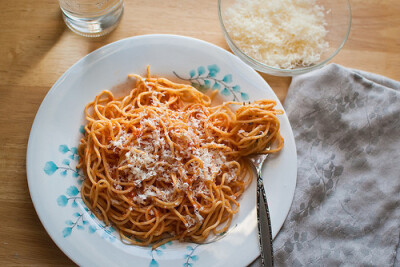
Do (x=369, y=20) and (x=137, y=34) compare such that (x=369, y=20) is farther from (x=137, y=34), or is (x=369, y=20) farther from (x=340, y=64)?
(x=137, y=34)

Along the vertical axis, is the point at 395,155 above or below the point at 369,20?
below

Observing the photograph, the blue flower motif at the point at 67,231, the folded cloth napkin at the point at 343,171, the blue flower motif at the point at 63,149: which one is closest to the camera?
the blue flower motif at the point at 67,231

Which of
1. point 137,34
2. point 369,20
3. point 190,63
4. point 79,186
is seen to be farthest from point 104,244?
point 369,20

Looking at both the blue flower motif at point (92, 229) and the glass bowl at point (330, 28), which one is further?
the glass bowl at point (330, 28)

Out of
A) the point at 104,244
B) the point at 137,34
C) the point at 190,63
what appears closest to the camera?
the point at 104,244

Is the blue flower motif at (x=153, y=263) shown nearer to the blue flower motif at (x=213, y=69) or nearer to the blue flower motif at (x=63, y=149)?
the blue flower motif at (x=63, y=149)

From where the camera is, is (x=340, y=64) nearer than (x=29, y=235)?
No

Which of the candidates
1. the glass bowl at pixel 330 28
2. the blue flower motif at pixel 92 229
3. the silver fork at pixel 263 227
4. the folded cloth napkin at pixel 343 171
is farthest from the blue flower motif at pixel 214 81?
the blue flower motif at pixel 92 229
